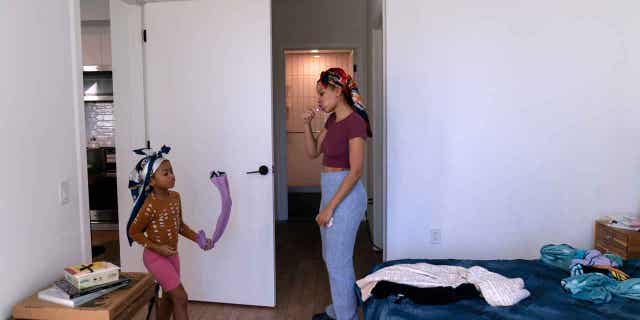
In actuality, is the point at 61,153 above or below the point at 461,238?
above

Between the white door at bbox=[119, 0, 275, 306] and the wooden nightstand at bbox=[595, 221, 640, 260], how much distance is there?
211cm

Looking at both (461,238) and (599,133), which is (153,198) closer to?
(461,238)

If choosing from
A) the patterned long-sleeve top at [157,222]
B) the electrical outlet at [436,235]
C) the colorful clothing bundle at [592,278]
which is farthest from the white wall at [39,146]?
the colorful clothing bundle at [592,278]

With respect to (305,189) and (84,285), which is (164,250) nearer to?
(84,285)

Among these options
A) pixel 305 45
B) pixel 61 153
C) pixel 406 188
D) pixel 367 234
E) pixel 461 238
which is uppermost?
pixel 305 45

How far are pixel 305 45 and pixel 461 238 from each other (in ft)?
10.8

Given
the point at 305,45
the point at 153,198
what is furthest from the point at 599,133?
the point at 305,45

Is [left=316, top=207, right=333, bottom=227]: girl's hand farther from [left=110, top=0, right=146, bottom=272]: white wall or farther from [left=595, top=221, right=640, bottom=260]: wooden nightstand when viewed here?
[left=595, top=221, right=640, bottom=260]: wooden nightstand

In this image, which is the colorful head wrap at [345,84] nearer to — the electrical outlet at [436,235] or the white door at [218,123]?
the white door at [218,123]

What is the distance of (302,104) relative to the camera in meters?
7.87

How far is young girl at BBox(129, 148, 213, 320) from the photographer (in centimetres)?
212

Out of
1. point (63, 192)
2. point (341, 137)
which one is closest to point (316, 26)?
point (341, 137)

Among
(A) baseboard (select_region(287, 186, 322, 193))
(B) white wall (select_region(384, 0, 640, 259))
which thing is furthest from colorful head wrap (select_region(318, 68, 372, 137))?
(A) baseboard (select_region(287, 186, 322, 193))

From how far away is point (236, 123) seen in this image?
9.68ft
